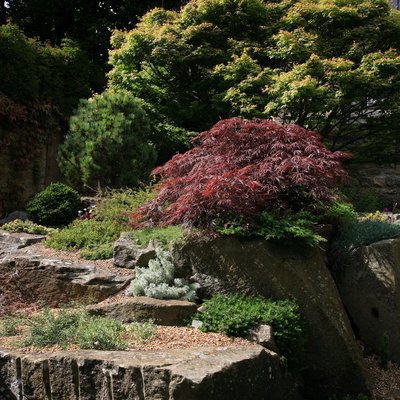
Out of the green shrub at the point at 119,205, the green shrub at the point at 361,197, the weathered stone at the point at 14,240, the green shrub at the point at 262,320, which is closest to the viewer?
the green shrub at the point at 262,320

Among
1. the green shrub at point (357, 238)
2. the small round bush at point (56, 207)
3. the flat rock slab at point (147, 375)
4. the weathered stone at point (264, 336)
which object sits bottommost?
the flat rock slab at point (147, 375)

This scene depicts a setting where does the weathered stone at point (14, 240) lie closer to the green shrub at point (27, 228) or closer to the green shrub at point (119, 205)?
the green shrub at point (27, 228)

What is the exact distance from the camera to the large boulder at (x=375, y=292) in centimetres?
563

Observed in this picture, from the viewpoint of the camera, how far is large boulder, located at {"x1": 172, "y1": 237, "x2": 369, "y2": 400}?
16.4ft

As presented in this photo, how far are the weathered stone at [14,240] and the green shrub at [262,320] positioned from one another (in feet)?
10.8

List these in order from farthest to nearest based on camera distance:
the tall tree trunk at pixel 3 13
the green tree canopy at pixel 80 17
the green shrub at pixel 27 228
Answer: the tall tree trunk at pixel 3 13
the green tree canopy at pixel 80 17
the green shrub at pixel 27 228

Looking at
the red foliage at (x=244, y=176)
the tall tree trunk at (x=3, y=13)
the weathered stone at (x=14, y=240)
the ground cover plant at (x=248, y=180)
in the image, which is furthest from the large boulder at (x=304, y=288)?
the tall tree trunk at (x=3, y=13)

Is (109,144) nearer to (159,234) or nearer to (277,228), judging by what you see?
(159,234)

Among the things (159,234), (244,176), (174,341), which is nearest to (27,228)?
(159,234)

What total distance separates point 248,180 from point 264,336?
158 cm

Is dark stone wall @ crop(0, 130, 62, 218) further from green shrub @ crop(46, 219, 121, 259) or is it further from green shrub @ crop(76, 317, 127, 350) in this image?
green shrub @ crop(76, 317, 127, 350)

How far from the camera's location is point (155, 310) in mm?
5012

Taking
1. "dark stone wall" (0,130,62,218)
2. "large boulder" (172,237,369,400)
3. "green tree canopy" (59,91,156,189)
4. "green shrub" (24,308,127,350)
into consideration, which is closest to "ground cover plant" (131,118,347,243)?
"large boulder" (172,237,369,400)

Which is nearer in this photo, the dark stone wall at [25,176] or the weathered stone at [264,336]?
the weathered stone at [264,336]
